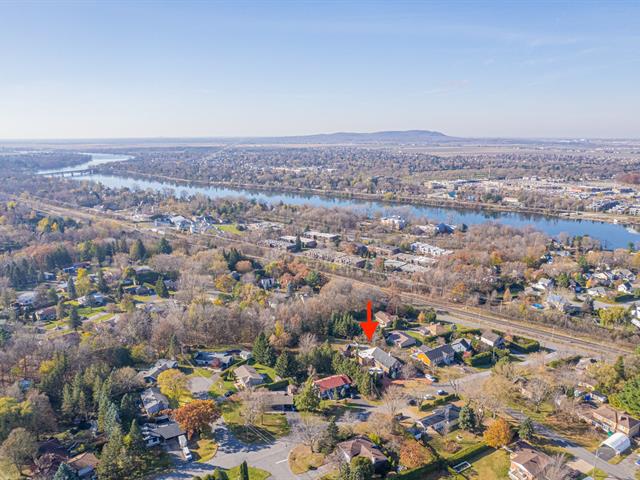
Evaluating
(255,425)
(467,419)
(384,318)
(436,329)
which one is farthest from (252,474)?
(436,329)

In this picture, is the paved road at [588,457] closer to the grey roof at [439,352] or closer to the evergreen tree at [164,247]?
the grey roof at [439,352]

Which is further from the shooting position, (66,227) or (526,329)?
(66,227)

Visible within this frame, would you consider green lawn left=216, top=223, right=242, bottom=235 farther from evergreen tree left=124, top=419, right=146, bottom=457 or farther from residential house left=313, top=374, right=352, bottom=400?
evergreen tree left=124, top=419, right=146, bottom=457

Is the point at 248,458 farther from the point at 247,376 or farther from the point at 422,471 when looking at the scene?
the point at 422,471

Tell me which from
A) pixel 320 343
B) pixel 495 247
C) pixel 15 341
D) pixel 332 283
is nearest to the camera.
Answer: pixel 15 341

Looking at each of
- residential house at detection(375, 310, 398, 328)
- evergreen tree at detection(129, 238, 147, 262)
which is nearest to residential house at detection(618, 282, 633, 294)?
residential house at detection(375, 310, 398, 328)

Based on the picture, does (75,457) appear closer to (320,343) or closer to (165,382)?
(165,382)

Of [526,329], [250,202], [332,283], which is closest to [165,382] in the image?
[332,283]
